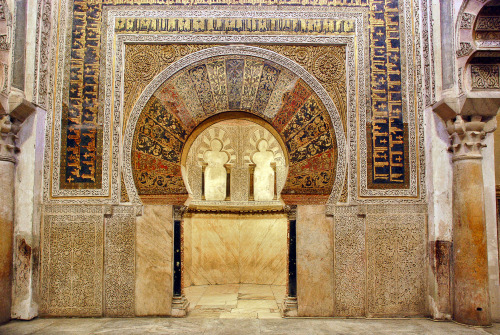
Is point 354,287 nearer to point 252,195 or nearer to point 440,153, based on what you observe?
point 440,153

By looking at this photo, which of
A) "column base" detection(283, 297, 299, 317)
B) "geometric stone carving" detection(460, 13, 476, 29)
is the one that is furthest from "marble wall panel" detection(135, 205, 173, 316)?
"geometric stone carving" detection(460, 13, 476, 29)

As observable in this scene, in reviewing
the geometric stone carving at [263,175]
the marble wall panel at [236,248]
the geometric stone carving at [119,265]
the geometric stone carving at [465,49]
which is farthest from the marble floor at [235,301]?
the geometric stone carving at [465,49]

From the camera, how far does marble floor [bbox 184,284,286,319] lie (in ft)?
17.9

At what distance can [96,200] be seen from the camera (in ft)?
17.3

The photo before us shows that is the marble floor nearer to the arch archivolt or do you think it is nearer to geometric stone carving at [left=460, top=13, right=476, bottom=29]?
the arch archivolt

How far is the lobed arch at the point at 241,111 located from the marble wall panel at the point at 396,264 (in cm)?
70

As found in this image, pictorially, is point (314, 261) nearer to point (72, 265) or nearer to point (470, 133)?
point (470, 133)

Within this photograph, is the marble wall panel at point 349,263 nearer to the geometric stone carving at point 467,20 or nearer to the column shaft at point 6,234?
the geometric stone carving at point 467,20

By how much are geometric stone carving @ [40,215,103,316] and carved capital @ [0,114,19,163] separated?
32.2 inches

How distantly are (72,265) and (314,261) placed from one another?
2.81 meters

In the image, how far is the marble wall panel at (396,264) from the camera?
512cm

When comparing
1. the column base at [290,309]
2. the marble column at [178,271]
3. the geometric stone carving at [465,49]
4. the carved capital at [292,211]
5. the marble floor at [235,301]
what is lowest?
the marble floor at [235,301]

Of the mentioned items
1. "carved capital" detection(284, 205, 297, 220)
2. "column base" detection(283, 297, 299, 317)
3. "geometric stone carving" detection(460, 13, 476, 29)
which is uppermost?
"geometric stone carving" detection(460, 13, 476, 29)

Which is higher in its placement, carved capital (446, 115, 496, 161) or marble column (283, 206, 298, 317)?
carved capital (446, 115, 496, 161)
